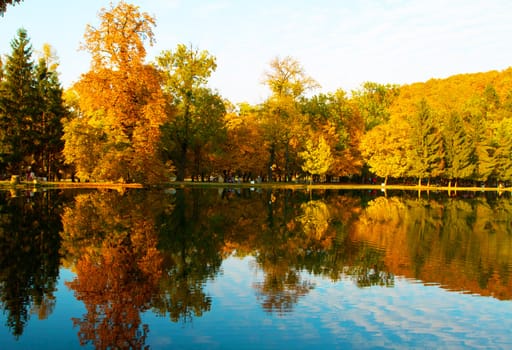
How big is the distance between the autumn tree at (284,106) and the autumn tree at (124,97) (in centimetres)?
2592

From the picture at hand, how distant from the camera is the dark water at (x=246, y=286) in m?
8.58

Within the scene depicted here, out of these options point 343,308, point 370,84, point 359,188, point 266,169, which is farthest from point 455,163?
point 343,308

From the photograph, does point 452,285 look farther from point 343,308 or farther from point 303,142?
point 303,142

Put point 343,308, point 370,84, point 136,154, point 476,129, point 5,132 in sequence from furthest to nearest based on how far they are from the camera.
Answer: point 370,84 < point 476,129 < point 5,132 < point 136,154 < point 343,308

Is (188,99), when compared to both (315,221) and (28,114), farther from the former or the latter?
(315,221)

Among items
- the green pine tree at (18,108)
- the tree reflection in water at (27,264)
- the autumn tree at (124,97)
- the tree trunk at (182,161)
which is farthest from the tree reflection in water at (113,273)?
the tree trunk at (182,161)

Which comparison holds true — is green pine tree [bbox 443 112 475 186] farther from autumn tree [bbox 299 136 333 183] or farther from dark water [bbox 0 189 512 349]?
dark water [bbox 0 189 512 349]

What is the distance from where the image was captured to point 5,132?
172 ft

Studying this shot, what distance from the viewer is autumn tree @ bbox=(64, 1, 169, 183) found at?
45625 millimetres

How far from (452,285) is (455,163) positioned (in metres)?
Result: 66.7

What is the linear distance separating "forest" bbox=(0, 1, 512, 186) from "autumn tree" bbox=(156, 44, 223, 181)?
152mm

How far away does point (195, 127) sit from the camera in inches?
2479

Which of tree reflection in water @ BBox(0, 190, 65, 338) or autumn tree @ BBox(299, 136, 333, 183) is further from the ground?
autumn tree @ BBox(299, 136, 333, 183)

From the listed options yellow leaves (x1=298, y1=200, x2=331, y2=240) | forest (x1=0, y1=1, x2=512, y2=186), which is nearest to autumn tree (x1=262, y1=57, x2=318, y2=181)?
forest (x1=0, y1=1, x2=512, y2=186)
